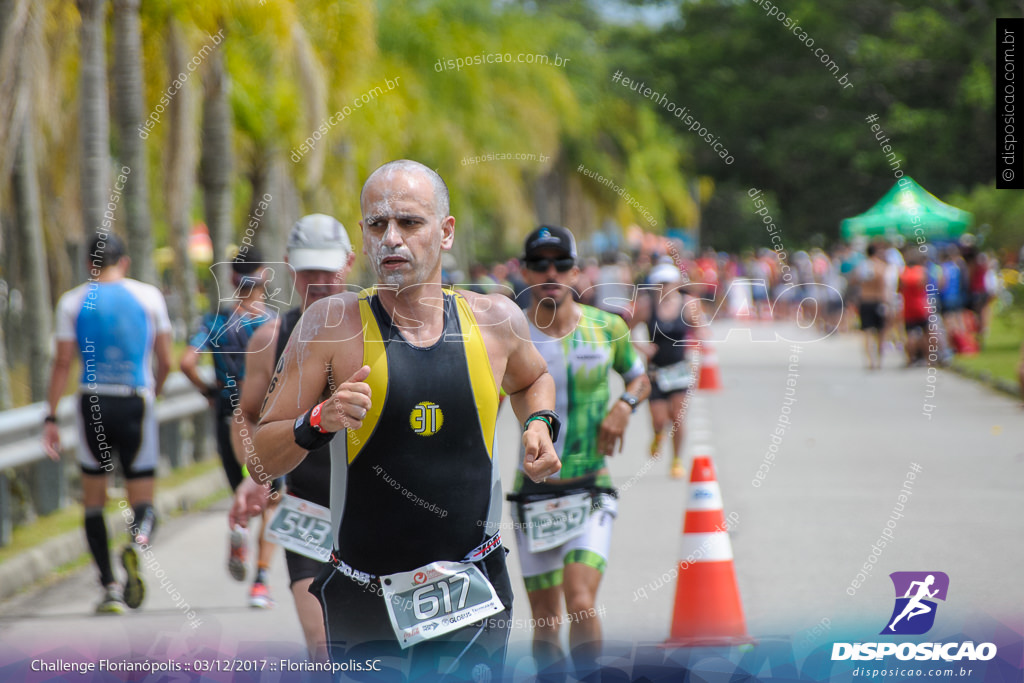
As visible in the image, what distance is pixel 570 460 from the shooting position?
17.7 feet

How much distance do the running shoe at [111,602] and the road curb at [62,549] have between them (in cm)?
63

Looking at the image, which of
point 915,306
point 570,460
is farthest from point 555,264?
point 915,306

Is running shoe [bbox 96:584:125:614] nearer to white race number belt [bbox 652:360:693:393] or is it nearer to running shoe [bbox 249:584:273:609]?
running shoe [bbox 249:584:273:609]

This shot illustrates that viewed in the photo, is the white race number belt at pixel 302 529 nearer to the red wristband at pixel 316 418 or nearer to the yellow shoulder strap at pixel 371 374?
the yellow shoulder strap at pixel 371 374

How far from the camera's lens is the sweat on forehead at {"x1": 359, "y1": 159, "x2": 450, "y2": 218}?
130 inches

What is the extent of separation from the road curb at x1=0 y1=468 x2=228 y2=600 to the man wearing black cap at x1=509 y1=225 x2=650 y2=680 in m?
3.45

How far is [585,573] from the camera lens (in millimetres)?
5184

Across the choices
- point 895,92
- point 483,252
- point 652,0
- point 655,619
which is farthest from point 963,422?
point 483,252

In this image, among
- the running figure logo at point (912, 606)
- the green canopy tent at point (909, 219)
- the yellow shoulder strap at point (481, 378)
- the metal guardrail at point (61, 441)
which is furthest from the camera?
the green canopy tent at point (909, 219)

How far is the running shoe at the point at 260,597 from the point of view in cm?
703

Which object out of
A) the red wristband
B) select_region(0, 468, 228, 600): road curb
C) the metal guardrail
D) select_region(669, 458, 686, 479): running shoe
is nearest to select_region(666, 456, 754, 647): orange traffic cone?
the red wristband

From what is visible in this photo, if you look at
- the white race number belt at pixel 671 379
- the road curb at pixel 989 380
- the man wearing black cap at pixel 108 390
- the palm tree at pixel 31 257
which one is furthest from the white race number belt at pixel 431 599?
the road curb at pixel 989 380

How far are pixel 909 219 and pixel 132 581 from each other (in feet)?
78.0

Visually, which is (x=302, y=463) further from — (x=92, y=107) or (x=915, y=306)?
(x=915, y=306)
